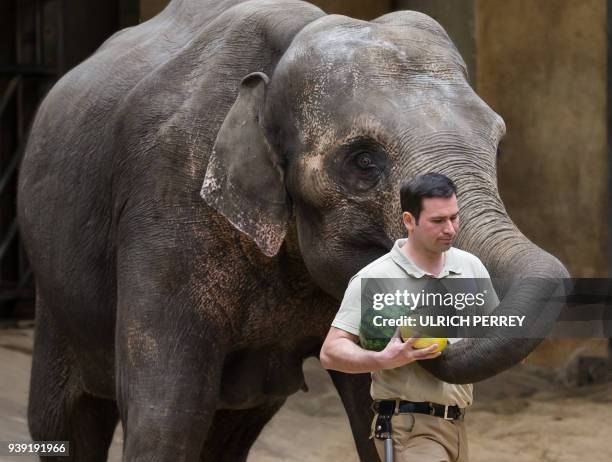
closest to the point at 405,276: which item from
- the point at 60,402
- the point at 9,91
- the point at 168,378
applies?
the point at 168,378

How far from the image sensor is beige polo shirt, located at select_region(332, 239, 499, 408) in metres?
3.99

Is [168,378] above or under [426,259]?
under

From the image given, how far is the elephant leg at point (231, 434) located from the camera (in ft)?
20.5

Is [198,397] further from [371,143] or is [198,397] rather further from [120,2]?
[120,2]

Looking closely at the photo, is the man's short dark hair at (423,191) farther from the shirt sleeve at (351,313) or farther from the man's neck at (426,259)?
the shirt sleeve at (351,313)

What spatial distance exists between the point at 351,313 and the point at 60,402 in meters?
2.53

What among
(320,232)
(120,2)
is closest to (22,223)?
(320,232)

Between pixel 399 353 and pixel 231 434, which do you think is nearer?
pixel 399 353

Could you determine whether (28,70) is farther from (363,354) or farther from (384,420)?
(363,354)

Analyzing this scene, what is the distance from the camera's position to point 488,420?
8.91 metres

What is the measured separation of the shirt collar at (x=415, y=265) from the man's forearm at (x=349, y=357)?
0.71 ft

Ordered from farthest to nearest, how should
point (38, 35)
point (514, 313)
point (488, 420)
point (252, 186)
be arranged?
point (38, 35), point (488, 420), point (252, 186), point (514, 313)

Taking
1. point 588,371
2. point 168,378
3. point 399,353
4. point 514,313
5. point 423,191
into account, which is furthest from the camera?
point 588,371

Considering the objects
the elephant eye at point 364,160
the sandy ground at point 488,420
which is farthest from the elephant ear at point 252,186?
the sandy ground at point 488,420
